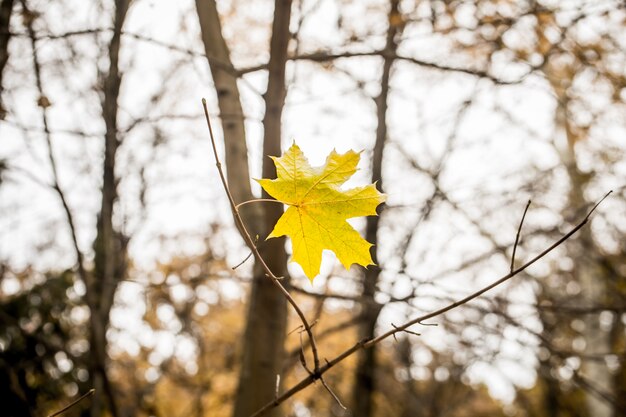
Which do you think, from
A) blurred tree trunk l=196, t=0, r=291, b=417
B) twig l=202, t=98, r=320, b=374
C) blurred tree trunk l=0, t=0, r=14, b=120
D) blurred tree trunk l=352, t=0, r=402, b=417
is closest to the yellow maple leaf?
twig l=202, t=98, r=320, b=374

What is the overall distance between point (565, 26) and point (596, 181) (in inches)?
168

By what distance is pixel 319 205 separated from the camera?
905mm

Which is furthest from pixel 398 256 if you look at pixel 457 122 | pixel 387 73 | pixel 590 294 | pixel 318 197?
pixel 590 294

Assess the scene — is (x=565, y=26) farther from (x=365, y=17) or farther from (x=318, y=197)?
(x=318, y=197)

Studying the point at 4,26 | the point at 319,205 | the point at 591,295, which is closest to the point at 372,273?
the point at 319,205

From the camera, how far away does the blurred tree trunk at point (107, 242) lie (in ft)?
6.20

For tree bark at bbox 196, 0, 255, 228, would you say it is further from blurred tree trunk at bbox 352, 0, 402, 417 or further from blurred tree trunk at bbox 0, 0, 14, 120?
blurred tree trunk at bbox 352, 0, 402, 417

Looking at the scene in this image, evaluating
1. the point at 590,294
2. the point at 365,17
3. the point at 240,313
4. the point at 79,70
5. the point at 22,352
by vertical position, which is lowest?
the point at 590,294

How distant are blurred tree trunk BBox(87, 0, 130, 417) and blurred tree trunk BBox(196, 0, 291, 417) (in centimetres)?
40

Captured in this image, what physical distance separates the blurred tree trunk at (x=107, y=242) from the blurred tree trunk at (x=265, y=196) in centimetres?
40

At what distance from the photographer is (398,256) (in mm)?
3299

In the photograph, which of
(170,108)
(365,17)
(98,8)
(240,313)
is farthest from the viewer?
(240,313)

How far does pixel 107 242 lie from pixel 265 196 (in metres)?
1.94

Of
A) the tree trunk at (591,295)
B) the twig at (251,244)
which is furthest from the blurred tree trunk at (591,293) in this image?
the twig at (251,244)
